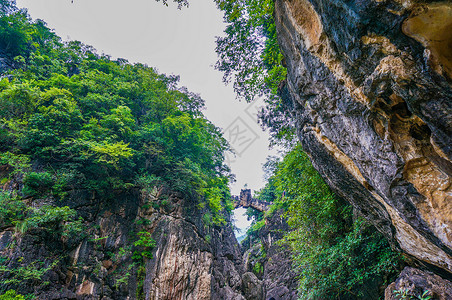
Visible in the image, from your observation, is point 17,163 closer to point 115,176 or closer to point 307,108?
point 115,176

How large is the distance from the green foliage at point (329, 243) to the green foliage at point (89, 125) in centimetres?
533

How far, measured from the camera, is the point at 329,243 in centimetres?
640

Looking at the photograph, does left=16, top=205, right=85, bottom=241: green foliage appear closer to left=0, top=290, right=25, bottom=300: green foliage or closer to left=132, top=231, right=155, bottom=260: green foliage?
left=0, top=290, right=25, bottom=300: green foliage

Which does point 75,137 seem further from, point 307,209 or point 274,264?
point 274,264

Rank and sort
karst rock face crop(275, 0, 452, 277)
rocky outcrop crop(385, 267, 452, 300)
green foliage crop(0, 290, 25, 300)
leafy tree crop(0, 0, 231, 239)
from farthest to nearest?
leafy tree crop(0, 0, 231, 239)
green foliage crop(0, 290, 25, 300)
rocky outcrop crop(385, 267, 452, 300)
karst rock face crop(275, 0, 452, 277)

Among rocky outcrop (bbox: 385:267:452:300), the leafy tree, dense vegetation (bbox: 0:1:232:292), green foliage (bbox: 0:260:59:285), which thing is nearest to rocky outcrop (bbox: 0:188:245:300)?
green foliage (bbox: 0:260:59:285)

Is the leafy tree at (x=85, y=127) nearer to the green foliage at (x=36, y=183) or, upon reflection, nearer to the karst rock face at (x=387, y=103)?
the green foliage at (x=36, y=183)

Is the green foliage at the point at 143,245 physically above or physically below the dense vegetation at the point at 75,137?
below

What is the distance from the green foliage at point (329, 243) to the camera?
204 inches

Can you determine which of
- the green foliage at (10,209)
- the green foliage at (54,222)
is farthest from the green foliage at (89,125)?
the green foliage at (54,222)

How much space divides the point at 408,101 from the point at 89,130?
10.2 m

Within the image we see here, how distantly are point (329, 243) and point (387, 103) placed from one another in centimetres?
517

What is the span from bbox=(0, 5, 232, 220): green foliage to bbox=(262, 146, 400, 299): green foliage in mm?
5333

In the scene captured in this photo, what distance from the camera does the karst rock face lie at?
2.27 meters
